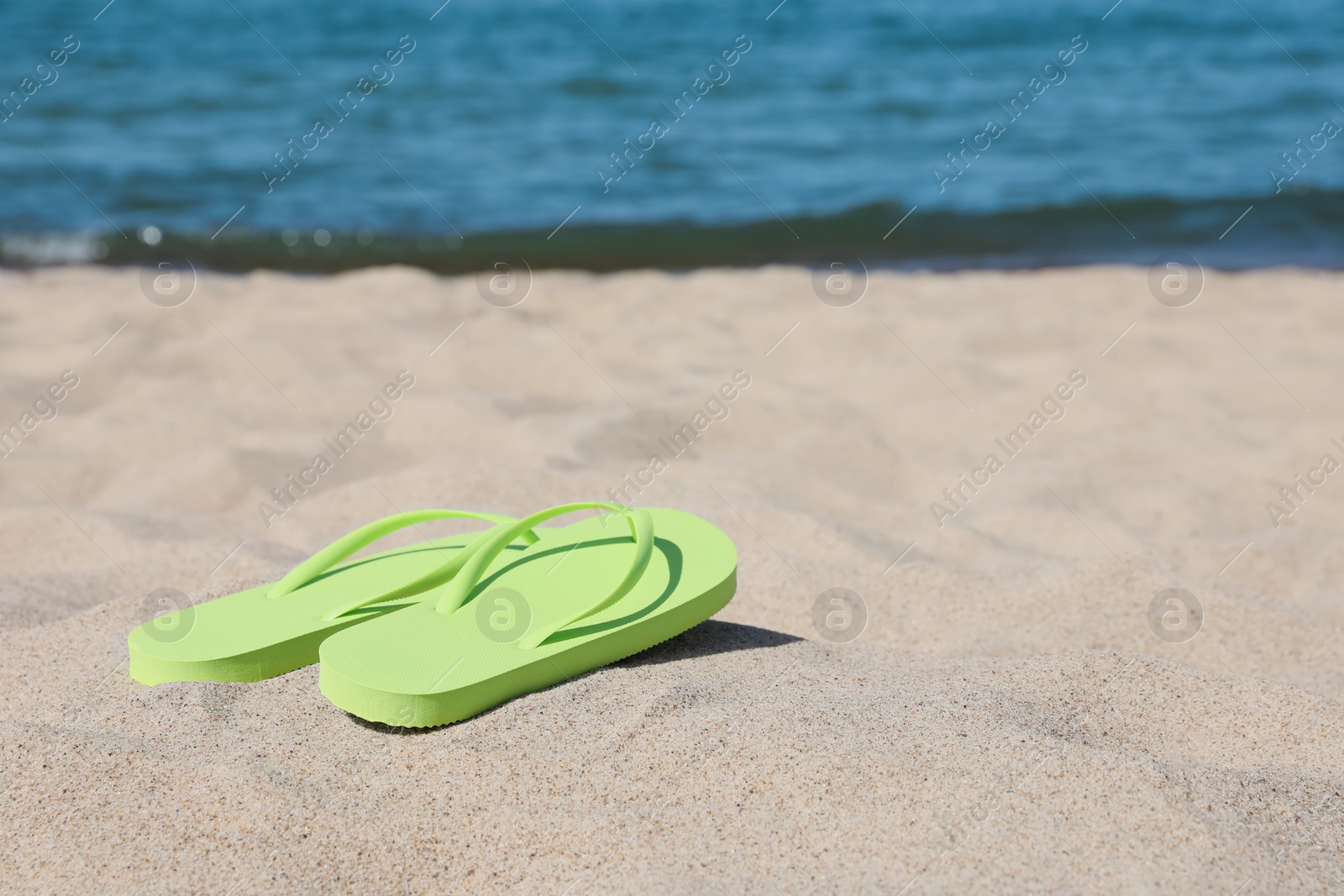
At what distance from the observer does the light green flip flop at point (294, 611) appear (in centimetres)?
159

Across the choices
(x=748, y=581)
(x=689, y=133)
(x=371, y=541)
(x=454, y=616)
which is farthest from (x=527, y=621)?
(x=689, y=133)

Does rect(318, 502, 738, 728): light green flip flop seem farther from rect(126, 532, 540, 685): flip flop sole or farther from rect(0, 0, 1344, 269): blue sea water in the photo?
rect(0, 0, 1344, 269): blue sea water

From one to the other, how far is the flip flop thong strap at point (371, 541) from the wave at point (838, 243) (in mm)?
3558

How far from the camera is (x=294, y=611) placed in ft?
5.68

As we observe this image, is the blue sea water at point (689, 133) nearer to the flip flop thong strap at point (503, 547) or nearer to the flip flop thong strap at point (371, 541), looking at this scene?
the flip flop thong strap at point (371, 541)

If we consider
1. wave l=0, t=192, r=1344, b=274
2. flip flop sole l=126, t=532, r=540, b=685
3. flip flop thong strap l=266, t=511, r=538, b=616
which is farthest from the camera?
wave l=0, t=192, r=1344, b=274

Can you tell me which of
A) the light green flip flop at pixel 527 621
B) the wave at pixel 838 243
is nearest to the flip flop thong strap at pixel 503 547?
the light green flip flop at pixel 527 621

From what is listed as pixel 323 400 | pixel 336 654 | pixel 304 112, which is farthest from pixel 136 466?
pixel 304 112

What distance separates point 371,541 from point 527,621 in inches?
14.5

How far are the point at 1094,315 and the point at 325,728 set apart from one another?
11.0 feet

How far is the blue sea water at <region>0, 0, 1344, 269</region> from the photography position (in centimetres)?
568

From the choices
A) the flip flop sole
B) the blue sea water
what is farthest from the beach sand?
the blue sea water

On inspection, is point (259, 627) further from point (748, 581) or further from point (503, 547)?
point (748, 581)

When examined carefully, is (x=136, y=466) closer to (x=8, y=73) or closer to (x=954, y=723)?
(x=954, y=723)
